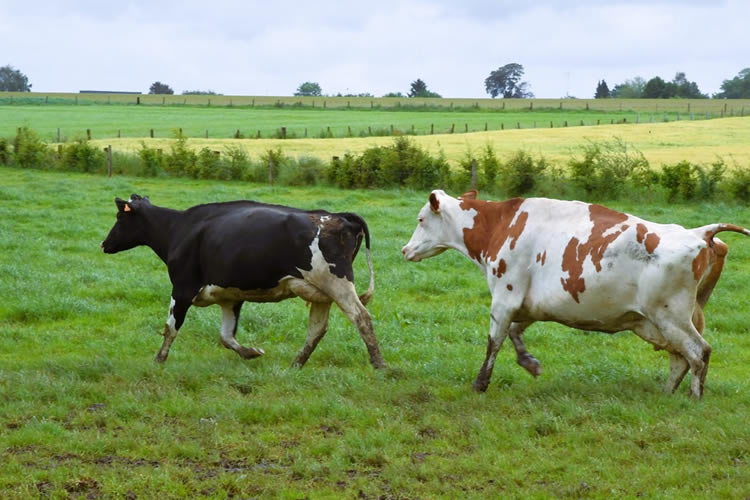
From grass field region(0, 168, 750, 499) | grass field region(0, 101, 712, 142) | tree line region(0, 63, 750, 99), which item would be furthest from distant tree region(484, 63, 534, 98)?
grass field region(0, 168, 750, 499)

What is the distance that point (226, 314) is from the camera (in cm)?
1055

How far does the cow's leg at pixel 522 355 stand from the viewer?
358 inches

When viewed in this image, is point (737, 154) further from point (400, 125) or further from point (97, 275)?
point (97, 275)

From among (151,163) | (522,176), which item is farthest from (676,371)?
(151,163)

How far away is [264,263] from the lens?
9820 mm

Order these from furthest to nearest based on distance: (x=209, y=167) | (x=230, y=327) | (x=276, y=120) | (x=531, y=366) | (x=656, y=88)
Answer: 1. (x=656, y=88)
2. (x=276, y=120)
3. (x=209, y=167)
4. (x=230, y=327)
5. (x=531, y=366)

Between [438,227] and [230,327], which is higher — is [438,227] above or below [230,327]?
above

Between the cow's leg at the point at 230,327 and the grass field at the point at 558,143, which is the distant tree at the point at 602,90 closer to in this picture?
the grass field at the point at 558,143

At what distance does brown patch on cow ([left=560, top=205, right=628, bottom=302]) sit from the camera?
828 centimetres

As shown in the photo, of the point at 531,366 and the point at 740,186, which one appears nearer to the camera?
the point at 531,366

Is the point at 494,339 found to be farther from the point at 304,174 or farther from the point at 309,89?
the point at 309,89

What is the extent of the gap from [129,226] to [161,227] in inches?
19.0

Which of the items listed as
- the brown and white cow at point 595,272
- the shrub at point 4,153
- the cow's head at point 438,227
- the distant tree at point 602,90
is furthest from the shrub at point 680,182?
the distant tree at point 602,90

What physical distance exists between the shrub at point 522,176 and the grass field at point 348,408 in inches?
543
